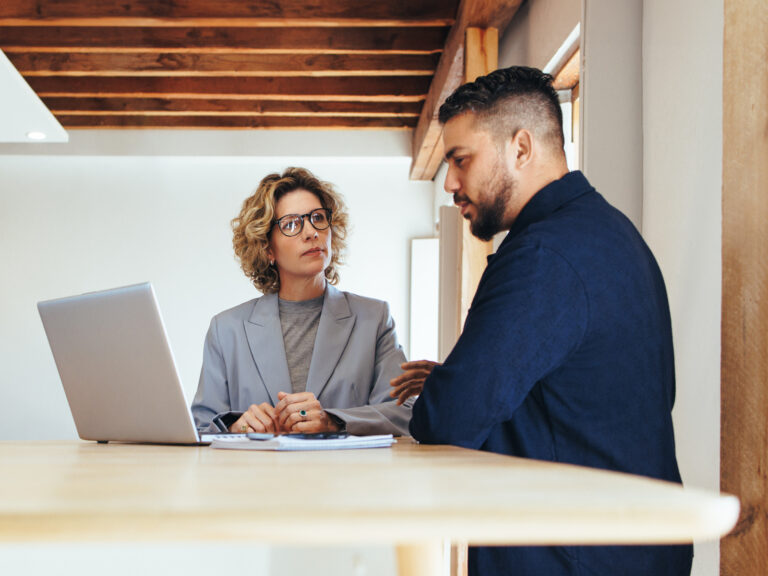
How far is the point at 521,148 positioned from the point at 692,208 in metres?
0.51

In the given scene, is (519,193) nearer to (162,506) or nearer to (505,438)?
(505,438)

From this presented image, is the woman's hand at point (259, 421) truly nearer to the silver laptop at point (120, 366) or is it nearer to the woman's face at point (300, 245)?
the silver laptop at point (120, 366)

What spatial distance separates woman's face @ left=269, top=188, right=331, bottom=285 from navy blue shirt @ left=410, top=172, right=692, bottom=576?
3.90ft

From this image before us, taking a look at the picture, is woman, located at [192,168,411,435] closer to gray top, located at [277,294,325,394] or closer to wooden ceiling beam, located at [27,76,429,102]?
gray top, located at [277,294,325,394]

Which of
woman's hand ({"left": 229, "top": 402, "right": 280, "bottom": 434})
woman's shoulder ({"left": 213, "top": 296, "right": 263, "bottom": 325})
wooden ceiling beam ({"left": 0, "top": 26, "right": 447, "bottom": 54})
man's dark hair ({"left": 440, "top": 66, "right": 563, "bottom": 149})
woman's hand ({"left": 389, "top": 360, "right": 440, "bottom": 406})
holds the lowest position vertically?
woman's hand ({"left": 229, "top": 402, "right": 280, "bottom": 434})

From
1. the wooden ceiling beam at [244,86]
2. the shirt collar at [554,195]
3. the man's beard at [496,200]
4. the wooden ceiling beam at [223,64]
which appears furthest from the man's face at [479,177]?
the wooden ceiling beam at [244,86]

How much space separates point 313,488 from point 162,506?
0.15 metres

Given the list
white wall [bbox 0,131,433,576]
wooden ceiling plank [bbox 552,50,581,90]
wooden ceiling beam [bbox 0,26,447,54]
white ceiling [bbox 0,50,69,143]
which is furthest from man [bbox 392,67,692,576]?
white wall [bbox 0,131,433,576]

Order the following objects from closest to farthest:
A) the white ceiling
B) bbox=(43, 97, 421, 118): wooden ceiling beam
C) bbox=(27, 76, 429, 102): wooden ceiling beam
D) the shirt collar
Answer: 1. the shirt collar
2. the white ceiling
3. bbox=(27, 76, 429, 102): wooden ceiling beam
4. bbox=(43, 97, 421, 118): wooden ceiling beam

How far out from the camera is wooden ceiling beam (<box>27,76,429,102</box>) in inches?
244

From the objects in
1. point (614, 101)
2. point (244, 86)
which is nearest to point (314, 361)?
point (614, 101)

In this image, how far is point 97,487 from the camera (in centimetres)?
73

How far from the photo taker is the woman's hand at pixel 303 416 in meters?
1.79

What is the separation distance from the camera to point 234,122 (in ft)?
24.5
